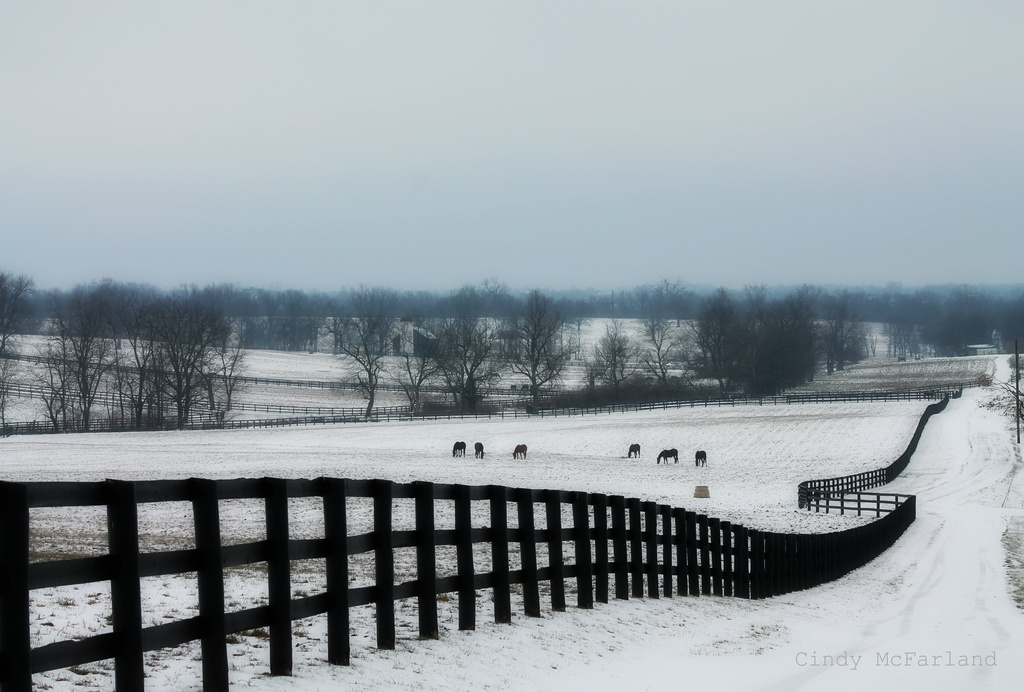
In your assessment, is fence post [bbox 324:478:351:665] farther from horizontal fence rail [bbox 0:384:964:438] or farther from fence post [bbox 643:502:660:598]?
horizontal fence rail [bbox 0:384:964:438]

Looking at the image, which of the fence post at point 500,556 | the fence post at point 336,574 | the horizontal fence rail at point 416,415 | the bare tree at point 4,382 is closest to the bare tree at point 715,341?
the horizontal fence rail at point 416,415

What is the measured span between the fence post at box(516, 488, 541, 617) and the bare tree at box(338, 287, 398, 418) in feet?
275

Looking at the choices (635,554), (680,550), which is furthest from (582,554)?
(680,550)

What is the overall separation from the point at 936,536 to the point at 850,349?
162 m

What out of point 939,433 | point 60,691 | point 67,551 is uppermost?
point 60,691

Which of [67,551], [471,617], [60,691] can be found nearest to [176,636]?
[60,691]

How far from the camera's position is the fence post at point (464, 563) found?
7.71 meters

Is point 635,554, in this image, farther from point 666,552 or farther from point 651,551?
point 666,552

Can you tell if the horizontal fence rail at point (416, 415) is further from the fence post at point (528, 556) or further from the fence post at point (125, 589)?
the fence post at point (125, 589)

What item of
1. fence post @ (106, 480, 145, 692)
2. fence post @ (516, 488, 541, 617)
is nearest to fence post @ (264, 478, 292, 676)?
fence post @ (106, 480, 145, 692)

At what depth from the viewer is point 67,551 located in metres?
13.8

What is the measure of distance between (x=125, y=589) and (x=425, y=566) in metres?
2.78

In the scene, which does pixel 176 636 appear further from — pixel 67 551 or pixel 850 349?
pixel 850 349

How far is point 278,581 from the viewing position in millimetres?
5914
